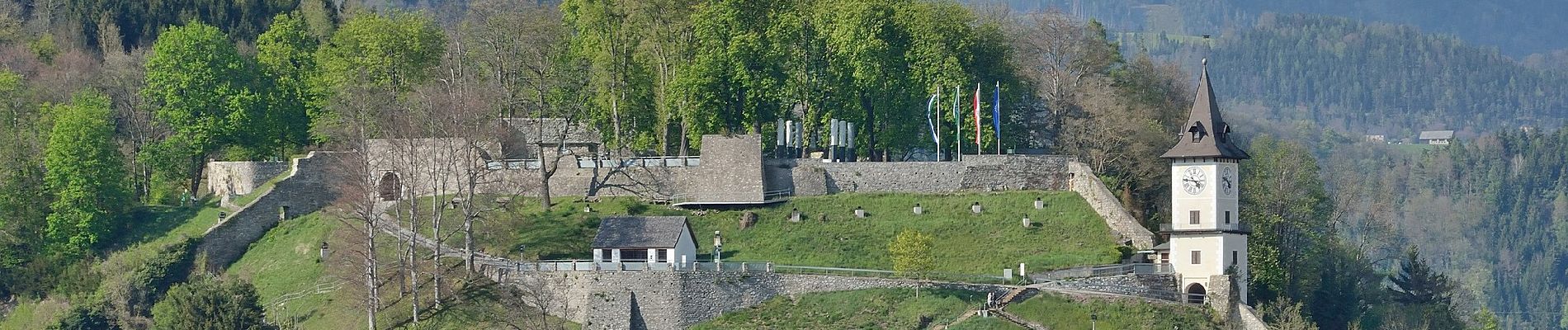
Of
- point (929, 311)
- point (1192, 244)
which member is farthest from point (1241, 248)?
point (929, 311)

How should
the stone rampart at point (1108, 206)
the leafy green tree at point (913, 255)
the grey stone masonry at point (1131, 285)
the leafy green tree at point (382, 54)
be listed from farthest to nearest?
the leafy green tree at point (382, 54) < the stone rampart at point (1108, 206) < the grey stone masonry at point (1131, 285) < the leafy green tree at point (913, 255)

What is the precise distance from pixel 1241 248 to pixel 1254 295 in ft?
6.99

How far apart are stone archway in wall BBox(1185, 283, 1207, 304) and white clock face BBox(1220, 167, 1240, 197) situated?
368 cm

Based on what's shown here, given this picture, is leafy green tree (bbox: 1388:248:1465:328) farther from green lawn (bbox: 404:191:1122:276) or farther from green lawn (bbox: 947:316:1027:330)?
green lawn (bbox: 947:316:1027:330)

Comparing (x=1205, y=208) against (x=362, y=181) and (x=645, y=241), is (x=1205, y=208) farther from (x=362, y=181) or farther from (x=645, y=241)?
(x=362, y=181)

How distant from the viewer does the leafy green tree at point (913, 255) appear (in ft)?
222

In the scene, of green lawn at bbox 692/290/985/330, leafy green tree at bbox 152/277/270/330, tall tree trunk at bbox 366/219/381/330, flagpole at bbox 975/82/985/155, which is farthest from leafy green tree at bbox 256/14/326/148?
green lawn at bbox 692/290/985/330

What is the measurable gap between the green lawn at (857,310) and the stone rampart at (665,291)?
1.22 feet

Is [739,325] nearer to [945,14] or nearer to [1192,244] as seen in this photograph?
[1192,244]

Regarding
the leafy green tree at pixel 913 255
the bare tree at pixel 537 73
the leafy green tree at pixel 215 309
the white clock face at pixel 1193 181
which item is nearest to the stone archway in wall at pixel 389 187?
the bare tree at pixel 537 73

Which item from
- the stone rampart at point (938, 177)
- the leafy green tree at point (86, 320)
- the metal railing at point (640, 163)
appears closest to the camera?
the leafy green tree at point (86, 320)

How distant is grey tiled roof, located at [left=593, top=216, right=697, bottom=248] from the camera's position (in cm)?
6925

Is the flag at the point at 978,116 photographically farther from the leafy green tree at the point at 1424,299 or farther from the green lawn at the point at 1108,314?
the leafy green tree at the point at 1424,299

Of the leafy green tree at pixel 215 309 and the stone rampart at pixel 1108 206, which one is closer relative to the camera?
the leafy green tree at pixel 215 309
